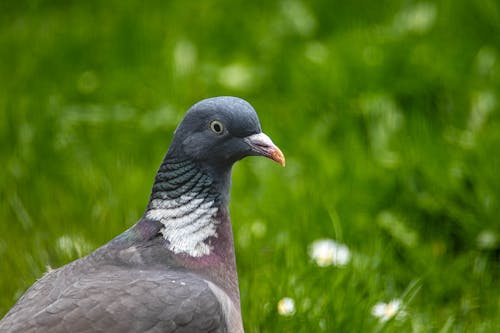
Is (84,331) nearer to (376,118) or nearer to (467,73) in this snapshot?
(376,118)

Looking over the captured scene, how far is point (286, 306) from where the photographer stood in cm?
331

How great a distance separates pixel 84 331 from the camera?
2604 millimetres

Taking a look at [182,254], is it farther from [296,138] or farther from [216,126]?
[296,138]

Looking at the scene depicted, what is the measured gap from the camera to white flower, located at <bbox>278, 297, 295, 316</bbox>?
3.29 metres

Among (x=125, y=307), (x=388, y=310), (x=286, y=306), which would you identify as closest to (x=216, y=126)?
(x=125, y=307)

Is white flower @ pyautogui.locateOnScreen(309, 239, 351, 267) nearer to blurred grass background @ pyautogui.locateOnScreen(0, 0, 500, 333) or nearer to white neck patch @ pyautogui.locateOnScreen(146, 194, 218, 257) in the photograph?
blurred grass background @ pyautogui.locateOnScreen(0, 0, 500, 333)

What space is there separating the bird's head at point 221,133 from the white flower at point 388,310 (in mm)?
773

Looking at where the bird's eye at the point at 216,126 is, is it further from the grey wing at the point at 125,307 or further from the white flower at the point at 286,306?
the white flower at the point at 286,306

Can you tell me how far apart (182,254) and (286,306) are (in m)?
0.58

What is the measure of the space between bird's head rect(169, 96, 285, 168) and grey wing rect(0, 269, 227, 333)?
42 cm

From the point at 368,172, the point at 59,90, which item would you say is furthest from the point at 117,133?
the point at 368,172

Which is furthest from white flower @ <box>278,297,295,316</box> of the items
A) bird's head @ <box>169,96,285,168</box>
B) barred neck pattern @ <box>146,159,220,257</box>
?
bird's head @ <box>169,96,285,168</box>

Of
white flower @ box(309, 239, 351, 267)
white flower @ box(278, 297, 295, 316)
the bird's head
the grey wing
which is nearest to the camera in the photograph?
the grey wing

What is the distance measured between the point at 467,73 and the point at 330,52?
804 mm
